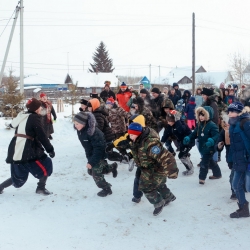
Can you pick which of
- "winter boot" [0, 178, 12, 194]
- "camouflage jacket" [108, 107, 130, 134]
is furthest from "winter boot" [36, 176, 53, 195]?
"camouflage jacket" [108, 107, 130, 134]

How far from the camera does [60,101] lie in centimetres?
2130

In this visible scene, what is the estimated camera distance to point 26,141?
5293mm

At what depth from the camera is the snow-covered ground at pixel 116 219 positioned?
153 inches

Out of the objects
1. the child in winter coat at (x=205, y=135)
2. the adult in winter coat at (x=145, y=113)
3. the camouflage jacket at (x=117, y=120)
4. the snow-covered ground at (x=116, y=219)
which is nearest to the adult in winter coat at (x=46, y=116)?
the camouflage jacket at (x=117, y=120)

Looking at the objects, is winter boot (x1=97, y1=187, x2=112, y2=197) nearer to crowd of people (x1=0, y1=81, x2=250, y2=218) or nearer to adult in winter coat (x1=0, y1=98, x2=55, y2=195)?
crowd of people (x1=0, y1=81, x2=250, y2=218)

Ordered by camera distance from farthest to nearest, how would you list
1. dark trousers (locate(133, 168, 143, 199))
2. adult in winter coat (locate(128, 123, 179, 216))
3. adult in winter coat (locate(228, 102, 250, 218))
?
1. dark trousers (locate(133, 168, 143, 199))
2. adult in winter coat (locate(128, 123, 179, 216))
3. adult in winter coat (locate(228, 102, 250, 218))

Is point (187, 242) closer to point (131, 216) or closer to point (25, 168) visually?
point (131, 216)

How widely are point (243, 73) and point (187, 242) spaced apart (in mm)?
32656

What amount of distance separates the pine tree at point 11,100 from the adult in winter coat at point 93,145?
25.3 feet

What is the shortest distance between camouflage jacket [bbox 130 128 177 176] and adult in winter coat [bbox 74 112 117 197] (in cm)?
97

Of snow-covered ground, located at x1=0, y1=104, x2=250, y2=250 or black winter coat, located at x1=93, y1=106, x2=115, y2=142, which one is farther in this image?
black winter coat, located at x1=93, y1=106, x2=115, y2=142

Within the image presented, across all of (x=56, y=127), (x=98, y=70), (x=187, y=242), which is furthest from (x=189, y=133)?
(x=98, y=70)

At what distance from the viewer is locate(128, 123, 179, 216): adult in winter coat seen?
176 inches

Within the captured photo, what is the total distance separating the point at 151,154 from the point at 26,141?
7.11 feet
